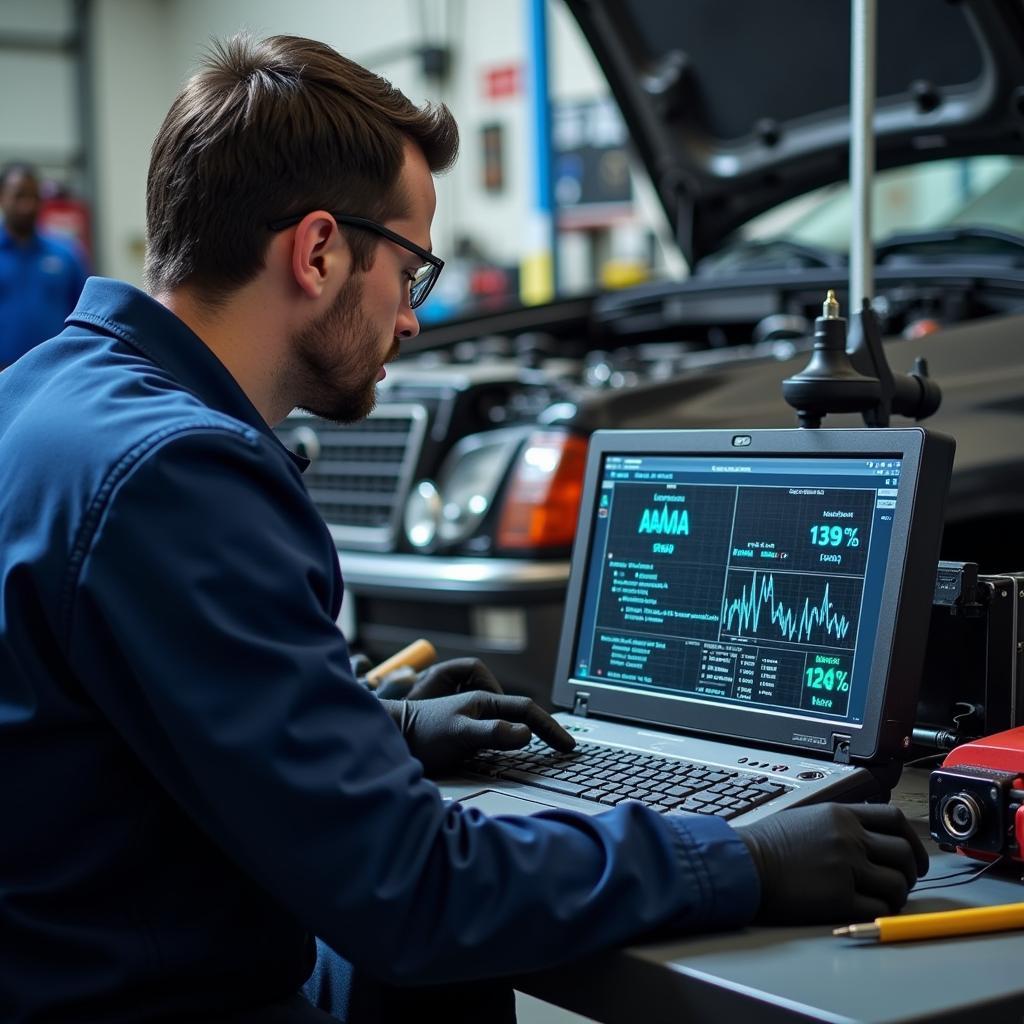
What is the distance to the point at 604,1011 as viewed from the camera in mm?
1040

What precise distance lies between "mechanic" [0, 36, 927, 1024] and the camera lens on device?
0.23ft

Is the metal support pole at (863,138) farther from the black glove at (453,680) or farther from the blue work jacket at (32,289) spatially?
the blue work jacket at (32,289)

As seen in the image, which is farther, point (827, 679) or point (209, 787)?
point (827, 679)

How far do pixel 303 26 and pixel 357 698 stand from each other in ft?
39.3

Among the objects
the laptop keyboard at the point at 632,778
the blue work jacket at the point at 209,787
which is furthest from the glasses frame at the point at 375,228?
the laptop keyboard at the point at 632,778

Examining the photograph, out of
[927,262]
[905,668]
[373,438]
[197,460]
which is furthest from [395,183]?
[927,262]

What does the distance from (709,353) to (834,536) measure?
201 centimetres

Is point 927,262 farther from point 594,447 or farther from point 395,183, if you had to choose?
point 395,183

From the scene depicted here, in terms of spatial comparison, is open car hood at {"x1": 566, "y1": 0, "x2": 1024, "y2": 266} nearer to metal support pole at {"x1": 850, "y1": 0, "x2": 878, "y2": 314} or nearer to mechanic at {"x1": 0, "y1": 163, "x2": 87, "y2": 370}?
metal support pole at {"x1": 850, "y1": 0, "x2": 878, "y2": 314}

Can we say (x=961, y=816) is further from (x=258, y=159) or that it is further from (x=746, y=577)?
(x=258, y=159)

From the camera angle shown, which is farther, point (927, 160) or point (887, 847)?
point (927, 160)

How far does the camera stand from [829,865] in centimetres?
107

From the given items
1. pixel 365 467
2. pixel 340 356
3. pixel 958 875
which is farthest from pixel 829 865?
pixel 365 467

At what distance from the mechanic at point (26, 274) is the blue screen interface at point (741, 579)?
18.9 ft
